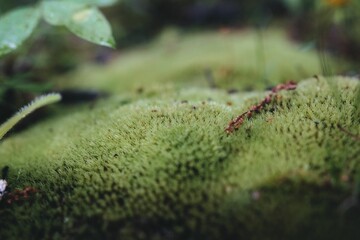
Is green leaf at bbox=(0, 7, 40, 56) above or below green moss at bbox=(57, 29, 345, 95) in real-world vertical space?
above

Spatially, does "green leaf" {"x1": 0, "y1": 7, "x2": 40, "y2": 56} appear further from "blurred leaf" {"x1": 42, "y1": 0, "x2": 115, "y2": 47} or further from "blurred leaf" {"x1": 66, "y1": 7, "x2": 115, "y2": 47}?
"blurred leaf" {"x1": 66, "y1": 7, "x2": 115, "y2": 47}

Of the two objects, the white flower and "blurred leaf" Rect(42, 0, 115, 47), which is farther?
"blurred leaf" Rect(42, 0, 115, 47)

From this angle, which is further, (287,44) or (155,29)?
(155,29)

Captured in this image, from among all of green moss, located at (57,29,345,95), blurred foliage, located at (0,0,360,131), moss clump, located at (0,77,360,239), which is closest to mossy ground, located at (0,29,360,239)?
moss clump, located at (0,77,360,239)

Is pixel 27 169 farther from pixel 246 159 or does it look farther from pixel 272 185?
pixel 272 185

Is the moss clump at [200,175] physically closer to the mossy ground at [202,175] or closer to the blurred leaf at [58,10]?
the mossy ground at [202,175]

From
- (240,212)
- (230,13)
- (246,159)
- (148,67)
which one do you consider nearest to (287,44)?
(230,13)
